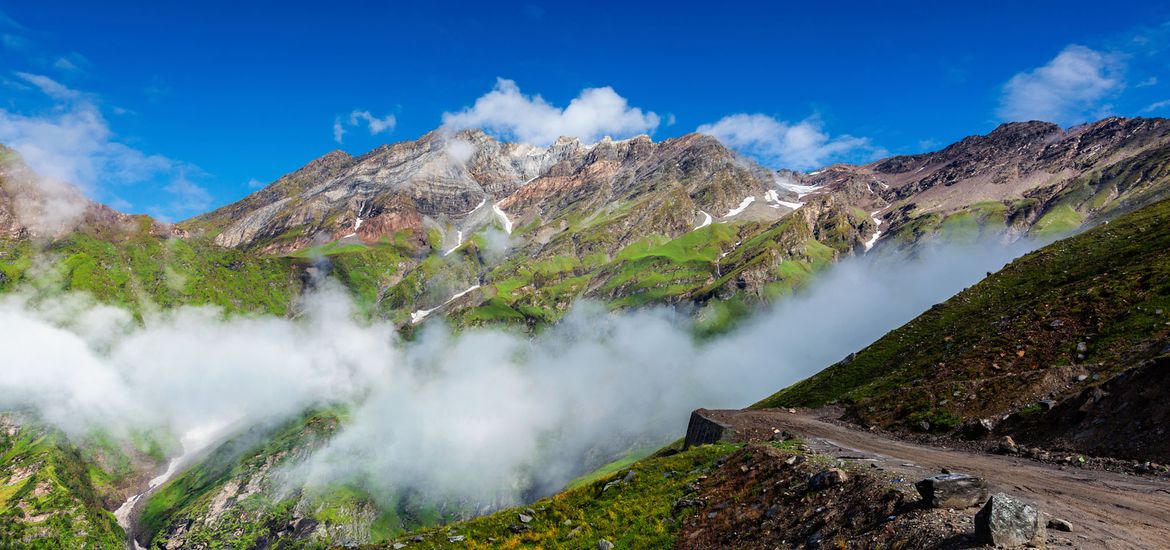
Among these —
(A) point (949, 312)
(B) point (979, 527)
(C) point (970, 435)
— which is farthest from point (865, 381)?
(B) point (979, 527)

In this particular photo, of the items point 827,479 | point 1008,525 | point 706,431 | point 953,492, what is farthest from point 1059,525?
point 706,431

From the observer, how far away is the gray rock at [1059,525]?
45.8 feet

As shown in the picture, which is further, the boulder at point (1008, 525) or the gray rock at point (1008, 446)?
the gray rock at point (1008, 446)

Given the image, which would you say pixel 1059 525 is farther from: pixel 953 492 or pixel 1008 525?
pixel 1008 525

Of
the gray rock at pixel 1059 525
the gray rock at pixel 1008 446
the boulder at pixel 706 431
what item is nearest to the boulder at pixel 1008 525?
the gray rock at pixel 1059 525

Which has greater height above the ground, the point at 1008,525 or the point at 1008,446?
the point at 1008,525

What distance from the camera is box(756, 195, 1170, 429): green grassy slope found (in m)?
39.5

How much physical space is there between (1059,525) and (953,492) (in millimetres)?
2399

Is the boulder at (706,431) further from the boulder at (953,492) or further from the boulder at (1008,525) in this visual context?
the boulder at (1008,525)

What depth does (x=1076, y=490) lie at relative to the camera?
69.9ft

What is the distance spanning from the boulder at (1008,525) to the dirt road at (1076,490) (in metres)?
1.65

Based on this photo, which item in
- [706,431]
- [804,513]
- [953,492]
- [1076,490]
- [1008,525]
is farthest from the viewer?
[706,431]

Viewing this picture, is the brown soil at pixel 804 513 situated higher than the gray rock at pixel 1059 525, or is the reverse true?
the brown soil at pixel 804 513

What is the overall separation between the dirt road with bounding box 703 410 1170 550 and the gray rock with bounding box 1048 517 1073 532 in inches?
7.6
